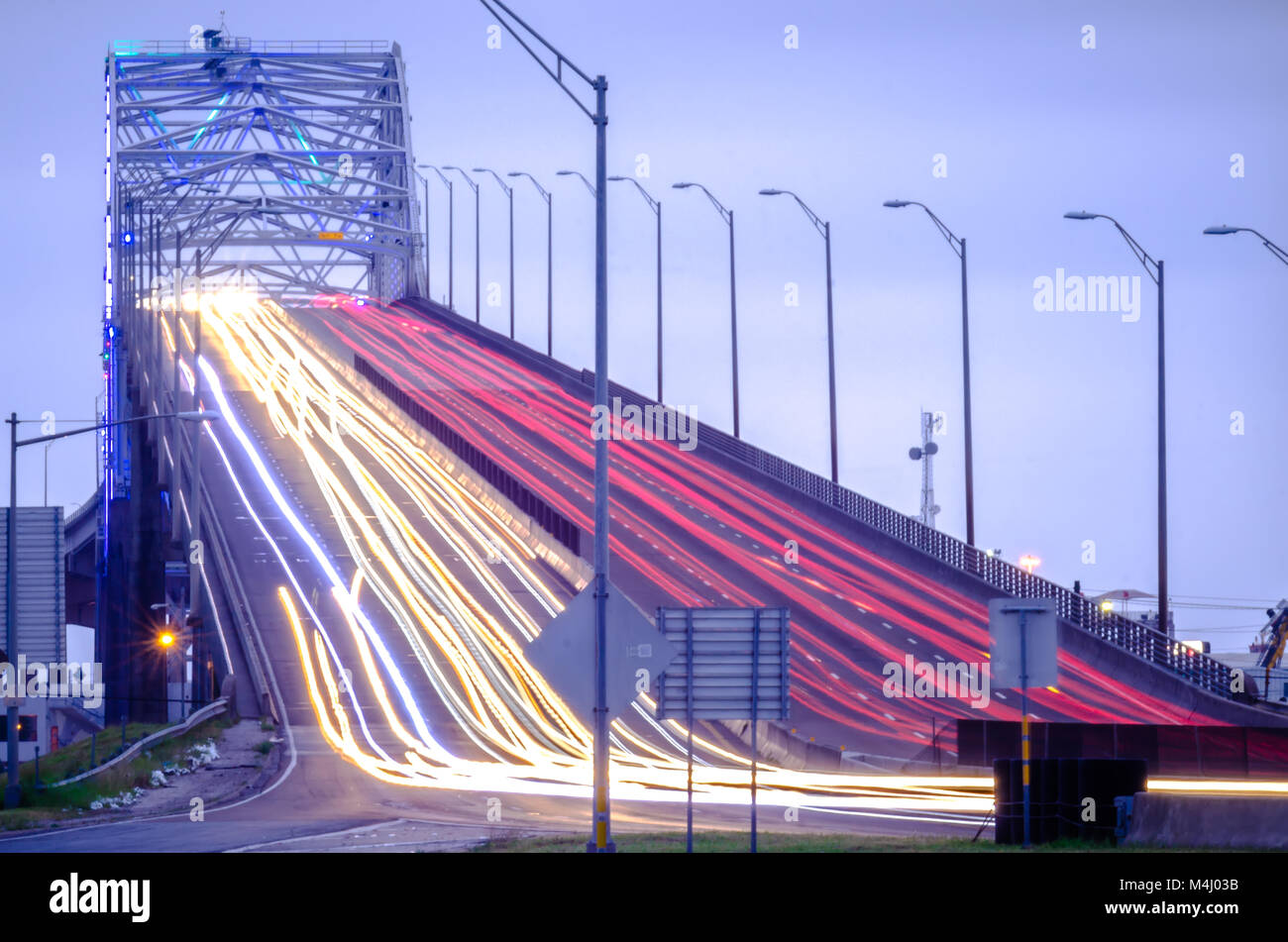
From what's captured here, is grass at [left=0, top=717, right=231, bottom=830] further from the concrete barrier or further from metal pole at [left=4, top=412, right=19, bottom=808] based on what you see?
the concrete barrier

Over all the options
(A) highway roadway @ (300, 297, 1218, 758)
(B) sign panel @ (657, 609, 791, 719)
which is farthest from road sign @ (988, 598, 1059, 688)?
(A) highway roadway @ (300, 297, 1218, 758)

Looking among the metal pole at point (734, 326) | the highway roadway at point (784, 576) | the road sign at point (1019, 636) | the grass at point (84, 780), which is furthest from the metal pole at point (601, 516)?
the metal pole at point (734, 326)

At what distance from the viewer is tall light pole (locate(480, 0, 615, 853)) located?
19.8 m

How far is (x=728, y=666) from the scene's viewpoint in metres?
20.6

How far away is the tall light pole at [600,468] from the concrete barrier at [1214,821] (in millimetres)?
6274

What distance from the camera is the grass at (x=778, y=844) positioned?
2220 centimetres

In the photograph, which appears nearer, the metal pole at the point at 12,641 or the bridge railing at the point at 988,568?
the metal pole at the point at 12,641

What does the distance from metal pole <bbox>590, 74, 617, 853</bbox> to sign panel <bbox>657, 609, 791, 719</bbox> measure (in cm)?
89
